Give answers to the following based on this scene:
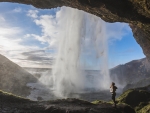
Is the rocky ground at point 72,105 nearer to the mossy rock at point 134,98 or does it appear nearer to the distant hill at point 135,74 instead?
the mossy rock at point 134,98

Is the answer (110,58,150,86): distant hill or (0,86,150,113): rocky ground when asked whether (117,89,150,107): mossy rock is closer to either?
(0,86,150,113): rocky ground

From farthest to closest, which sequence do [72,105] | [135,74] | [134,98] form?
[135,74] → [134,98] → [72,105]

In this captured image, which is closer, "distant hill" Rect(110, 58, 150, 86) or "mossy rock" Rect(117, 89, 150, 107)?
"mossy rock" Rect(117, 89, 150, 107)

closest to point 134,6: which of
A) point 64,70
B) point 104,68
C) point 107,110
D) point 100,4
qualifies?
point 100,4

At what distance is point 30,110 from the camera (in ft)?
40.0

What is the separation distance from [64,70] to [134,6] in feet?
230

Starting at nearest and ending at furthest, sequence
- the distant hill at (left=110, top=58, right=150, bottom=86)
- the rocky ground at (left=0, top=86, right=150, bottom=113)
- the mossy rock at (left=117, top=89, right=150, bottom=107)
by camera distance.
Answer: the rocky ground at (left=0, top=86, right=150, bottom=113), the mossy rock at (left=117, top=89, right=150, bottom=107), the distant hill at (left=110, top=58, right=150, bottom=86)

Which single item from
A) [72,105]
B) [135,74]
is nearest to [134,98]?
[72,105]

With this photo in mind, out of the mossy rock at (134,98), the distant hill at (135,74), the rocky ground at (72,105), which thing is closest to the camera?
the rocky ground at (72,105)

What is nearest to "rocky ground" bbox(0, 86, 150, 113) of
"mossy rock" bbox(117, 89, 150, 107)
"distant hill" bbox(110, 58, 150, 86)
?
"mossy rock" bbox(117, 89, 150, 107)

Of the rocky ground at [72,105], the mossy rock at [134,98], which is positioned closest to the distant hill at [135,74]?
the mossy rock at [134,98]

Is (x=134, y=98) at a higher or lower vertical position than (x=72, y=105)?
higher

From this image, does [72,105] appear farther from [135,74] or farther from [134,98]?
[135,74]

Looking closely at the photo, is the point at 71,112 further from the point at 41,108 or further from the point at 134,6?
the point at 134,6
